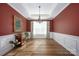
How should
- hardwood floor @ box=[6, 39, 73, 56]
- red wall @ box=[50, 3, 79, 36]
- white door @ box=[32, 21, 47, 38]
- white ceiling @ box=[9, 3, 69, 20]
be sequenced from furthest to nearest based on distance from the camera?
white door @ box=[32, 21, 47, 38] → white ceiling @ box=[9, 3, 69, 20] → hardwood floor @ box=[6, 39, 73, 56] → red wall @ box=[50, 3, 79, 36]

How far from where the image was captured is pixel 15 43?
6.46m

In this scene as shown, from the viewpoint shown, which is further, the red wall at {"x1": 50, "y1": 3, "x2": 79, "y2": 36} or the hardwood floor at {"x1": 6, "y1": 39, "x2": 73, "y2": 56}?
the hardwood floor at {"x1": 6, "y1": 39, "x2": 73, "y2": 56}

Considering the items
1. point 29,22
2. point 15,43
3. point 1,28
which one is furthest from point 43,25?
point 1,28

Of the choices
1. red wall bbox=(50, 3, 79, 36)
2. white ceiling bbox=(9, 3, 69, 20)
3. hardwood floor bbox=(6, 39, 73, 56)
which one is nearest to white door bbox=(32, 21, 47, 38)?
white ceiling bbox=(9, 3, 69, 20)

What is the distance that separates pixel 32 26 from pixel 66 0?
1204cm

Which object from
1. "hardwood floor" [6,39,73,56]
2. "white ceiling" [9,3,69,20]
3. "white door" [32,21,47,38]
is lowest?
"hardwood floor" [6,39,73,56]

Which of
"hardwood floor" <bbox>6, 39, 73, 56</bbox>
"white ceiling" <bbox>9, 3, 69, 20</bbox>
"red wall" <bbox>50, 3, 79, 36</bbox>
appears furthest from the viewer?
"white ceiling" <bbox>9, 3, 69, 20</bbox>

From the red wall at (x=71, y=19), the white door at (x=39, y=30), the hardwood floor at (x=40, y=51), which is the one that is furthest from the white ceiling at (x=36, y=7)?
the white door at (x=39, y=30)

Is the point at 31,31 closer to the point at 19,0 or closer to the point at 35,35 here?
the point at 35,35

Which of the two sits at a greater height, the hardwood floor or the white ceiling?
the white ceiling

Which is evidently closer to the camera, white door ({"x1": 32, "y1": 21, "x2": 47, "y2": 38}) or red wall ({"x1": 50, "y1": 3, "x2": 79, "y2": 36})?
red wall ({"x1": 50, "y1": 3, "x2": 79, "y2": 36})

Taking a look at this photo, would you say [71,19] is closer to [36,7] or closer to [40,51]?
[40,51]

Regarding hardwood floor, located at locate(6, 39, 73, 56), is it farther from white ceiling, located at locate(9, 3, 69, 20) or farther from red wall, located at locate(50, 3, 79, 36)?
white ceiling, located at locate(9, 3, 69, 20)

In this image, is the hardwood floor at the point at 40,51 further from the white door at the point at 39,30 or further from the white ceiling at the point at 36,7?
the white door at the point at 39,30
